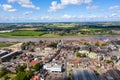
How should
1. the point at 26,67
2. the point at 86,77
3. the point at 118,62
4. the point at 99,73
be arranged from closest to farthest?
the point at 86,77
the point at 99,73
the point at 26,67
the point at 118,62

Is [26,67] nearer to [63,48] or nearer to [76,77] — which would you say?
[76,77]

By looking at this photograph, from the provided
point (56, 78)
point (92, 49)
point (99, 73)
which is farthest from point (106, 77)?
point (92, 49)

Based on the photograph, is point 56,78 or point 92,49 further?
point 92,49

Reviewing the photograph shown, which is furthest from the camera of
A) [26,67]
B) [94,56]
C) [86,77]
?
[94,56]

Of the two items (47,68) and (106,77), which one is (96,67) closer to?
(106,77)

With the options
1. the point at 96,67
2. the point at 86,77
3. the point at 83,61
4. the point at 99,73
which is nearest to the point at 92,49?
the point at 83,61

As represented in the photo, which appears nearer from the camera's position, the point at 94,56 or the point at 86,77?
the point at 86,77

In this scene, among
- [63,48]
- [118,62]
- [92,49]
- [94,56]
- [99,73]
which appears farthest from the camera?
[63,48]

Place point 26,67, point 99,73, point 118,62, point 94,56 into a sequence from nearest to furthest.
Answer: point 99,73 → point 26,67 → point 118,62 → point 94,56
